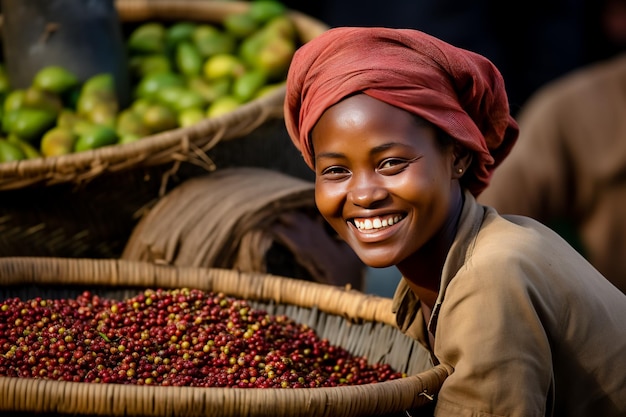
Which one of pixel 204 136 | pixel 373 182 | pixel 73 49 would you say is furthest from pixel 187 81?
pixel 373 182

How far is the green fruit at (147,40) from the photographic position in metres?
3.89

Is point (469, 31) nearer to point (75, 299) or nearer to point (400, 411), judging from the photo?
point (75, 299)

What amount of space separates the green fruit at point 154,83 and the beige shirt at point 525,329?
5.77ft

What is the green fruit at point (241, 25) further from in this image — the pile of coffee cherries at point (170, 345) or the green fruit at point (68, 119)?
the pile of coffee cherries at point (170, 345)

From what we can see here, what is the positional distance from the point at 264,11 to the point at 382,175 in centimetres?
213

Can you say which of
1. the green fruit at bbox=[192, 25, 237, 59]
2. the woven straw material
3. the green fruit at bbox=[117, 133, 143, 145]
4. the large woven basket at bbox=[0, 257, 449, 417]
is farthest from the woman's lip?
the green fruit at bbox=[192, 25, 237, 59]

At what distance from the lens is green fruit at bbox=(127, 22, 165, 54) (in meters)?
3.89

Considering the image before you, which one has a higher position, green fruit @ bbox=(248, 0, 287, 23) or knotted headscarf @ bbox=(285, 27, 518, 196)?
knotted headscarf @ bbox=(285, 27, 518, 196)

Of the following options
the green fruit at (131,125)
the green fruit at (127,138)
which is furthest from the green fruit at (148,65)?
the green fruit at (127,138)

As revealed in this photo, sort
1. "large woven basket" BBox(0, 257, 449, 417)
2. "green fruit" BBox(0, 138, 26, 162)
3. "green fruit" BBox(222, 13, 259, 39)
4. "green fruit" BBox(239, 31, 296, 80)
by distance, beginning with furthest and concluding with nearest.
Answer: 1. "green fruit" BBox(222, 13, 259, 39)
2. "green fruit" BBox(239, 31, 296, 80)
3. "green fruit" BBox(0, 138, 26, 162)
4. "large woven basket" BBox(0, 257, 449, 417)

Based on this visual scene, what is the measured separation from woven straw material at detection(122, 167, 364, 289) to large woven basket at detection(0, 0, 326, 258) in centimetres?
7

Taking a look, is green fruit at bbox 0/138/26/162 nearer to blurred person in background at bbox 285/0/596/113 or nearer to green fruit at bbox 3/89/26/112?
green fruit at bbox 3/89/26/112

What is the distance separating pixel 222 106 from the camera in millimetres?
3434

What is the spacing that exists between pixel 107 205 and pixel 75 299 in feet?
1.55
